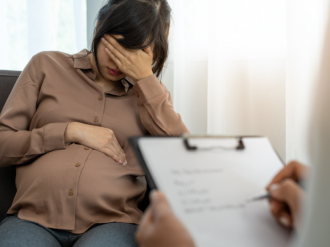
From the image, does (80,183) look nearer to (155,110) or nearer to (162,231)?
(155,110)

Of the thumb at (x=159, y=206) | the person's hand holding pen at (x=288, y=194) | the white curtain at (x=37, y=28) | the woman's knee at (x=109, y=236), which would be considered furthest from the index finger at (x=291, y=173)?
the white curtain at (x=37, y=28)

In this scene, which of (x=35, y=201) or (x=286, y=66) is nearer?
(x=35, y=201)

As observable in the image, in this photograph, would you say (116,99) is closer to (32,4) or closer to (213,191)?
(213,191)

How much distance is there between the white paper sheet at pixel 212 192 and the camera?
0.41m

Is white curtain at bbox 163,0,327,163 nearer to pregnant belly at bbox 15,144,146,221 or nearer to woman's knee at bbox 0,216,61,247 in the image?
pregnant belly at bbox 15,144,146,221

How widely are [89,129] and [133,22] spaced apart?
34cm

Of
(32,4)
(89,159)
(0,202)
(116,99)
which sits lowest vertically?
(0,202)

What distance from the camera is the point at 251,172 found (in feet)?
1.60

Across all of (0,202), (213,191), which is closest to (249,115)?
(213,191)

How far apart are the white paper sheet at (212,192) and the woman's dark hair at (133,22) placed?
542 mm

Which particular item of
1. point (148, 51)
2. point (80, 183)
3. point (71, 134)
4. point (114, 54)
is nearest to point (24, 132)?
point (71, 134)

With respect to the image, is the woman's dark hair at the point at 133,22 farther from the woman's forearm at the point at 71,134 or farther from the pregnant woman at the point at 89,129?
the woman's forearm at the point at 71,134

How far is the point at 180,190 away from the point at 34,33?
5.30 ft

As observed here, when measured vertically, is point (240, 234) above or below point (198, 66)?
below
